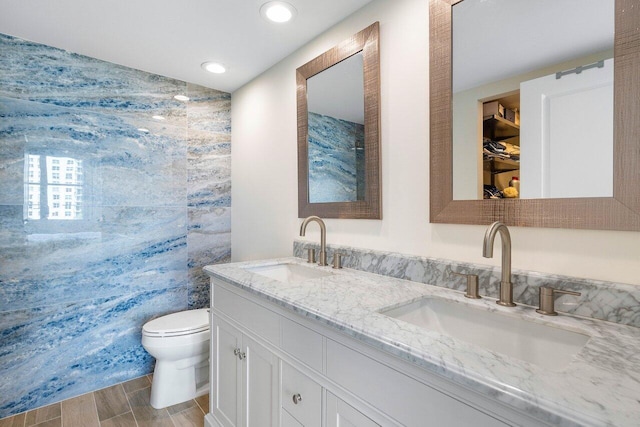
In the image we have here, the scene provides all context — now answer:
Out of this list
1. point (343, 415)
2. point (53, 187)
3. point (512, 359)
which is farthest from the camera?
point (53, 187)

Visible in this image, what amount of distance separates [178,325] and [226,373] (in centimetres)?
63

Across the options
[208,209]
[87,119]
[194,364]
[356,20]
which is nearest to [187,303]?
[194,364]

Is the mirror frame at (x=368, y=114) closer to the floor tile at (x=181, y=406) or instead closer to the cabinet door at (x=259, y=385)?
the cabinet door at (x=259, y=385)

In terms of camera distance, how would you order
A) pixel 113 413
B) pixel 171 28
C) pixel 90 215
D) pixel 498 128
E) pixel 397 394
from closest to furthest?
pixel 397 394 < pixel 498 128 < pixel 171 28 < pixel 113 413 < pixel 90 215

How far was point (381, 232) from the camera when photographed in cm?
151

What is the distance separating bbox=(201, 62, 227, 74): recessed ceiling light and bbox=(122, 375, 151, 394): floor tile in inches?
90.5

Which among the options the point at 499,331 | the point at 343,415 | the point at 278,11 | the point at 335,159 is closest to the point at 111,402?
the point at 343,415

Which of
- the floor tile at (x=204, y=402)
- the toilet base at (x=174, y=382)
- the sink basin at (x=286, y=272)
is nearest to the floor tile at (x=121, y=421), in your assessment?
the toilet base at (x=174, y=382)

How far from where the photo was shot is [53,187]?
6.52 ft

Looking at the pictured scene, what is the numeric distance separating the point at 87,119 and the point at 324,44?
166 centimetres

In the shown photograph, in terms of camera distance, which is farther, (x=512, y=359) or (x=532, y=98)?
(x=532, y=98)

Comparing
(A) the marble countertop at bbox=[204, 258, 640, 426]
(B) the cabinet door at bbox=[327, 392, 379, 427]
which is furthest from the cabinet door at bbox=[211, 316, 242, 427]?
(B) the cabinet door at bbox=[327, 392, 379, 427]

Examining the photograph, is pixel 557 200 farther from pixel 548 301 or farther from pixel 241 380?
pixel 241 380

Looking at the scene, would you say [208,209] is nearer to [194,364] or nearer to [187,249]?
[187,249]
